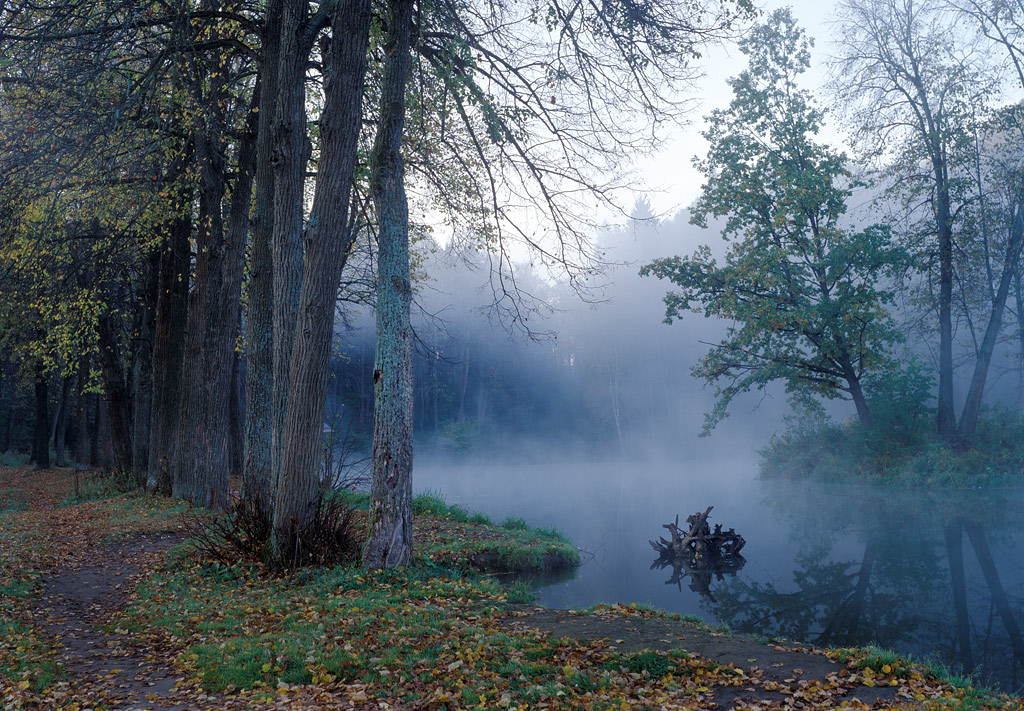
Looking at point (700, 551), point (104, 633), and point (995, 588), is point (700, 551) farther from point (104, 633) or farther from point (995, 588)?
point (104, 633)

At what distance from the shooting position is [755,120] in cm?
2092

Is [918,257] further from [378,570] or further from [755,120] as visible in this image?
[378,570]

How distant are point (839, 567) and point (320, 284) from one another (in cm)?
1047

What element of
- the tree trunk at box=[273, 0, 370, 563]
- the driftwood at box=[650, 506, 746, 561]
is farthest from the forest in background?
the driftwood at box=[650, 506, 746, 561]

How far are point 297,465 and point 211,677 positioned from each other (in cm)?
332

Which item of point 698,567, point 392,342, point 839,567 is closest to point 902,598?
point 839,567

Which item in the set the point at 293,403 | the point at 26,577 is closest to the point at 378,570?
the point at 293,403

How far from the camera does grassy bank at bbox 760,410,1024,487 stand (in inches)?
738

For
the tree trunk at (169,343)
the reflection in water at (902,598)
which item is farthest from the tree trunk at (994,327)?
the tree trunk at (169,343)

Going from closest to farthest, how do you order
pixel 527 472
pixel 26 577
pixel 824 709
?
pixel 824 709
pixel 26 577
pixel 527 472

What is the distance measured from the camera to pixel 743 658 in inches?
220

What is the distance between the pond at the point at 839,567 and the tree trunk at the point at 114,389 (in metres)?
10.1

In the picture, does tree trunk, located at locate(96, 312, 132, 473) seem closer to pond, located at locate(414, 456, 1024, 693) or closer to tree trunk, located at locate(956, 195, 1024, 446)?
pond, located at locate(414, 456, 1024, 693)

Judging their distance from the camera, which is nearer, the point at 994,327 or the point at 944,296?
the point at 994,327
